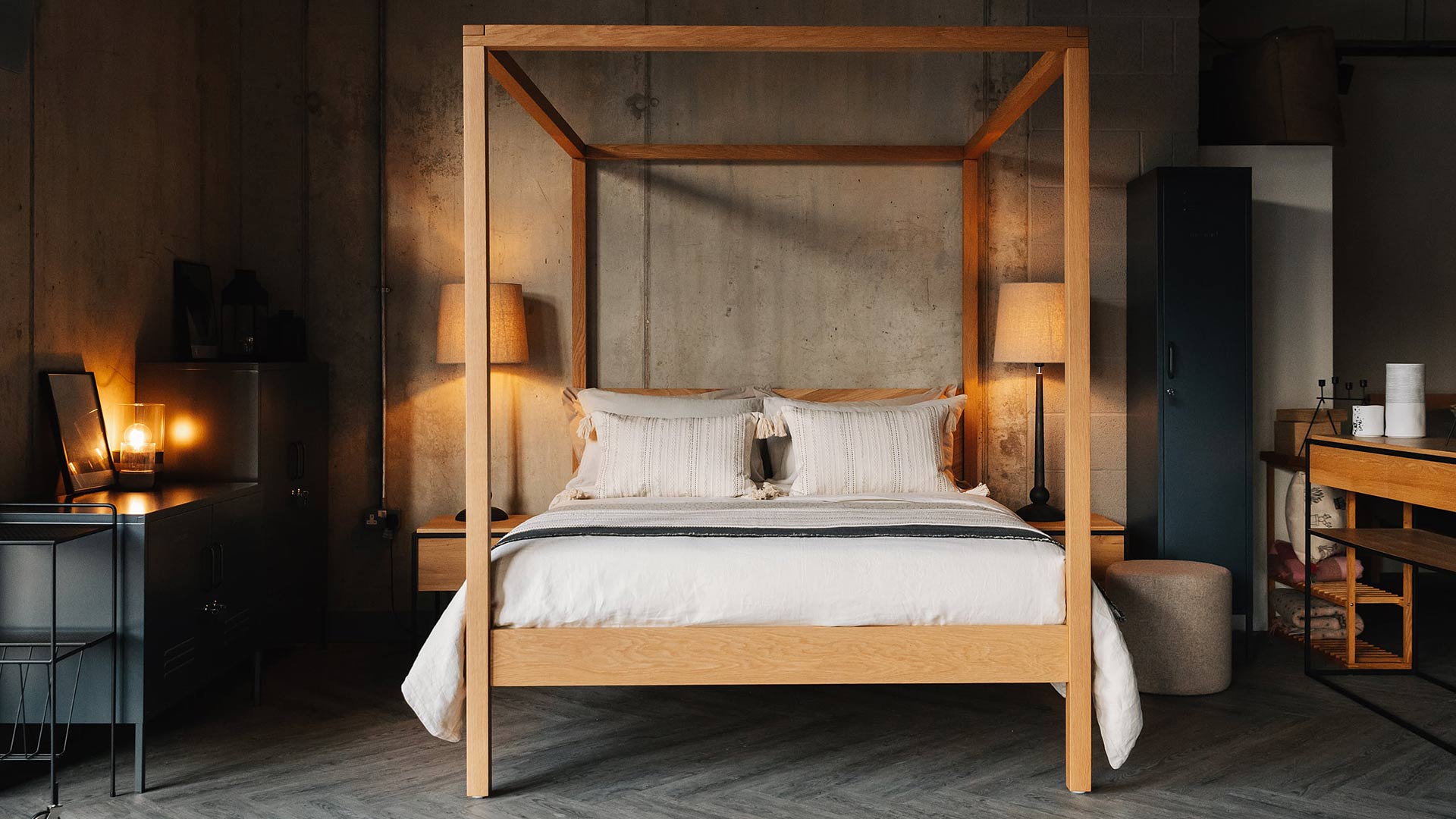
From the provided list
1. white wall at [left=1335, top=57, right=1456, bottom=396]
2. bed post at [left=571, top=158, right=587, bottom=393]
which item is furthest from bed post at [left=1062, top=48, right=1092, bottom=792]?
white wall at [left=1335, top=57, right=1456, bottom=396]

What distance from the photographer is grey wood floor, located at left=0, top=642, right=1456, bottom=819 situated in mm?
2834

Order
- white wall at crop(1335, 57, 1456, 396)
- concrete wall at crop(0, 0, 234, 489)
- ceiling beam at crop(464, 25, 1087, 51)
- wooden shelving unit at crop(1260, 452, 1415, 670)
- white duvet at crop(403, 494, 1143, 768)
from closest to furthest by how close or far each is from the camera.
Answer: ceiling beam at crop(464, 25, 1087, 51)
white duvet at crop(403, 494, 1143, 768)
concrete wall at crop(0, 0, 234, 489)
wooden shelving unit at crop(1260, 452, 1415, 670)
white wall at crop(1335, 57, 1456, 396)

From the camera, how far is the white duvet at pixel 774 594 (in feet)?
9.37

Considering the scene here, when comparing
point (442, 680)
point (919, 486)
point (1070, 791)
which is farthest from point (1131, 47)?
point (442, 680)

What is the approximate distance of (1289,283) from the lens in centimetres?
459

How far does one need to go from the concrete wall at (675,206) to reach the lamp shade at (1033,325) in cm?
35

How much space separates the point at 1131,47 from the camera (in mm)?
4699

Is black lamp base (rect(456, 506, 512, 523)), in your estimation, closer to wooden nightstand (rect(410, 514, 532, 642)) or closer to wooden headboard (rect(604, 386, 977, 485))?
wooden nightstand (rect(410, 514, 532, 642))

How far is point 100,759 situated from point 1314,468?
4.48 meters

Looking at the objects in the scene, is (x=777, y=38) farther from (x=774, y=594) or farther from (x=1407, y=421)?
(x=1407, y=421)

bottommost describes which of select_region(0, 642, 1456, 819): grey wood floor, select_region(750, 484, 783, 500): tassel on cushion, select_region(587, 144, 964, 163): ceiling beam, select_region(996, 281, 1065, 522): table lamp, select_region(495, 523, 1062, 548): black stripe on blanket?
select_region(0, 642, 1456, 819): grey wood floor

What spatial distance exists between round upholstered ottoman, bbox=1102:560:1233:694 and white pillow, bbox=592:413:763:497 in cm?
152

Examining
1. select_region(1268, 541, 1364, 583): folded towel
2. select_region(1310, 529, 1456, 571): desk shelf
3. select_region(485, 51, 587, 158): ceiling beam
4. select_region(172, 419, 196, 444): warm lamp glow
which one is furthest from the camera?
select_region(1268, 541, 1364, 583): folded towel

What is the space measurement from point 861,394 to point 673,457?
3.64ft
